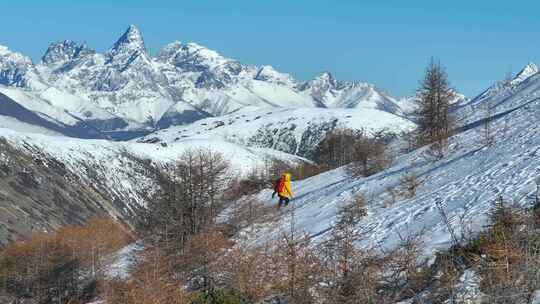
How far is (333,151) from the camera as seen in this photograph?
11794cm

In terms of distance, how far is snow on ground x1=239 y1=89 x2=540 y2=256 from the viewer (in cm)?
1806

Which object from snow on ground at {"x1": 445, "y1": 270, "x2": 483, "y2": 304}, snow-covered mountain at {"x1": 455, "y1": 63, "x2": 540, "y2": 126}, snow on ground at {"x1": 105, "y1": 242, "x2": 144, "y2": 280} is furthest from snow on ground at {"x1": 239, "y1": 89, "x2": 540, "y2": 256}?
snow-covered mountain at {"x1": 455, "y1": 63, "x2": 540, "y2": 126}

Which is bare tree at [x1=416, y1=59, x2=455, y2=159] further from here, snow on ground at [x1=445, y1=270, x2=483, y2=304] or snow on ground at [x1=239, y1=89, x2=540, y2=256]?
snow on ground at [x1=445, y1=270, x2=483, y2=304]

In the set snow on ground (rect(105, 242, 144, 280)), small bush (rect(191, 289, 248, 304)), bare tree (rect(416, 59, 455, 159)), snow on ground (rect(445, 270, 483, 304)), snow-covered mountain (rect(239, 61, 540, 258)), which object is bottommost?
snow on ground (rect(105, 242, 144, 280))

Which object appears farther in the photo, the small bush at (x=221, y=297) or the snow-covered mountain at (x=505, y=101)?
the snow-covered mountain at (x=505, y=101)

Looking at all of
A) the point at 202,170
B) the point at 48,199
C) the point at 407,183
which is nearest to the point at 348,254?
the point at 407,183

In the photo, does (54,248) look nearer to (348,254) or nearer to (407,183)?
(407,183)

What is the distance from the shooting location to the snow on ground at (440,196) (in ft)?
59.3

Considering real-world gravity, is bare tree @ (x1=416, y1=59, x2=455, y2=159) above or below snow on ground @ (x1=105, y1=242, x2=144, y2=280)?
above

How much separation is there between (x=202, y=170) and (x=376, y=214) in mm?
15715

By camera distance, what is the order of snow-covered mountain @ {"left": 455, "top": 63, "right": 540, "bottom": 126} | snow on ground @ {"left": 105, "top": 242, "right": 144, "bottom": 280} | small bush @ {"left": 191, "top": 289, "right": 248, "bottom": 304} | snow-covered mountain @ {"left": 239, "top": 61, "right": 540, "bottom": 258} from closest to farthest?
1. small bush @ {"left": 191, "top": 289, "right": 248, "bottom": 304}
2. snow-covered mountain @ {"left": 239, "top": 61, "right": 540, "bottom": 258}
3. snow on ground @ {"left": 105, "top": 242, "right": 144, "bottom": 280}
4. snow-covered mountain @ {"left": 455, "top": 63, "right": 540, "bottom": 126}

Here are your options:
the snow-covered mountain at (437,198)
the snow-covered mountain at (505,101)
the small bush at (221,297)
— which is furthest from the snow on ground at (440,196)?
the snow-covered mountain at (505,101)

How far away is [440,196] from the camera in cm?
2203

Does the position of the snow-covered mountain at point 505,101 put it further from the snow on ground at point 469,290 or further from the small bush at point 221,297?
the snow on ground at point 469,290
